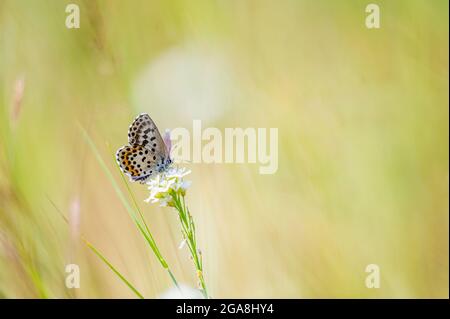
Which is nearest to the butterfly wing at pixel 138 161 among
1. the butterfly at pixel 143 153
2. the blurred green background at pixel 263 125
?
the butterfly at pixel 143 153

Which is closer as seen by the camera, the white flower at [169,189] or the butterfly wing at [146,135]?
the white flower at [169,189]

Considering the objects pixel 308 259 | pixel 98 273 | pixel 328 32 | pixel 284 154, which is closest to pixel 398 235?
pixel 308 259

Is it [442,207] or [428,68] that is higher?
[428,68]

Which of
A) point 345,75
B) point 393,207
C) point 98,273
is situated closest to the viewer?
point 98,273

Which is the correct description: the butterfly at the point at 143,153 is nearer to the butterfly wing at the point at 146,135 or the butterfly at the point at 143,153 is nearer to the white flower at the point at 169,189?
the butterfly wing at the point at 146,135

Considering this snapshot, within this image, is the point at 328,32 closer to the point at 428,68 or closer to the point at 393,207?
the point at 428,68

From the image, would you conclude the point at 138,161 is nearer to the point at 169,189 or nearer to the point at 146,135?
the point at 146,135
